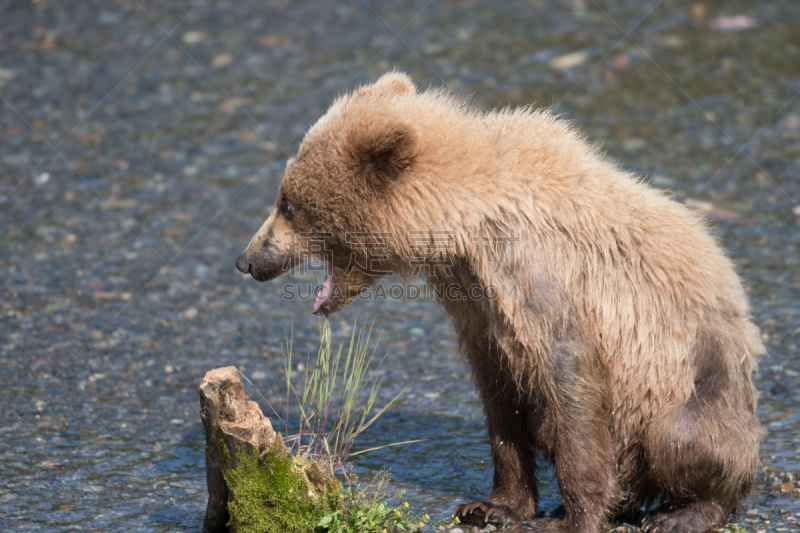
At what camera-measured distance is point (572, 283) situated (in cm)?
443

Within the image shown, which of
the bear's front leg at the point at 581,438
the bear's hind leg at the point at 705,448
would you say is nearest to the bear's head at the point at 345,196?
the bear's front leg at the point at 581,438

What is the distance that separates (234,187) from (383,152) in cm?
548

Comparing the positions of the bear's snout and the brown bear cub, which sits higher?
the brown bear cub

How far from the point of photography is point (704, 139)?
34.0ft

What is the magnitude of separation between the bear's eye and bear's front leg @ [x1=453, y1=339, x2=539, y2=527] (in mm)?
Answer: 1280

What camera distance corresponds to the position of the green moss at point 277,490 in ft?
13.0

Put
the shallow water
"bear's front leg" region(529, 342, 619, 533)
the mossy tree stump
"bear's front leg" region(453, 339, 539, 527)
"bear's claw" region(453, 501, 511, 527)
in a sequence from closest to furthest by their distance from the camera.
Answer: the mossy tree stump
"bear's front leg" region(529, 342, 619, 533)
"bear's claw" region(453, 501, 511, 527)
"bear's front leg" region(453, 339, 539, 527)
the shallow water

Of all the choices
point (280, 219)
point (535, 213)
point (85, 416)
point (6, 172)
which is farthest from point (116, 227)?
point (535, 213)

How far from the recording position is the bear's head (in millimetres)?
4496

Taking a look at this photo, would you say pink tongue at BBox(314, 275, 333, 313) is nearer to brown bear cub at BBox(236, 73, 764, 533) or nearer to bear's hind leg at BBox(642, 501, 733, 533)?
brown bear cub at BBox(236, 73, 764, 533)

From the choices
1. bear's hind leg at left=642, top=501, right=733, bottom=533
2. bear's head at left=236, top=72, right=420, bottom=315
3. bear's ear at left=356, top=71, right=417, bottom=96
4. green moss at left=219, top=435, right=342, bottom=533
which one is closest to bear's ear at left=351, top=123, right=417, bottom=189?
bear's head at left=236, top=72, right=420, bottom=315

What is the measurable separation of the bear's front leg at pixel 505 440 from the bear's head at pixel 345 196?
32.4 inches

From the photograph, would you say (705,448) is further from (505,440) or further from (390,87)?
(390,87)

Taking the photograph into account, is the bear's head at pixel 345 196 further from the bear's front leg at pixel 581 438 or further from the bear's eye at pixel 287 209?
the bear's front leg at pixel 581 438
